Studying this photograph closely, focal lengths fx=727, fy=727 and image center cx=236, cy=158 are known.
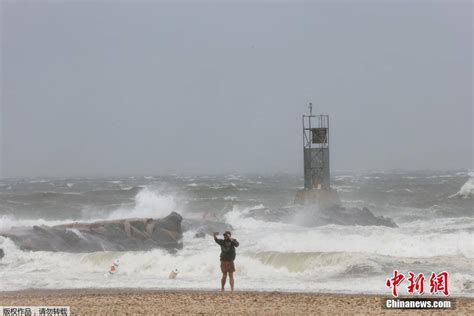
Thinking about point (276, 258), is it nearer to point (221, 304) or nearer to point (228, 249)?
point (228, 249)

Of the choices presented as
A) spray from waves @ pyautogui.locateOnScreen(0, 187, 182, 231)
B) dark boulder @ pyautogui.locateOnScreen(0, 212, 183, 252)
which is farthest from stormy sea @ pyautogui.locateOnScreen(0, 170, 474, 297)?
spray from waves @ pyautogui.locateOnScreen(0, 187, 182, 231)

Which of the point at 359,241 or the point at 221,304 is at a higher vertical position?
the point at 221,304

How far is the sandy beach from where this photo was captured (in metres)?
12.1

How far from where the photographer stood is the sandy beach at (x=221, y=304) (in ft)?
39.5

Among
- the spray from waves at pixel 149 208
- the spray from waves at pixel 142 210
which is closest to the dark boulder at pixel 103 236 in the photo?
the spray from waves at pixel 149 208

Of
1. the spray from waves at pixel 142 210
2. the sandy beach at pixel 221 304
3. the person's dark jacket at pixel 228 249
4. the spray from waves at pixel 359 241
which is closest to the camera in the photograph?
the sandy beach at pixel 221 304

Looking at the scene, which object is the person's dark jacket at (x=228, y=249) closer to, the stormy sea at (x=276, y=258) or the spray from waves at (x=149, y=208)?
the stormy sea at (x=276, y=258)

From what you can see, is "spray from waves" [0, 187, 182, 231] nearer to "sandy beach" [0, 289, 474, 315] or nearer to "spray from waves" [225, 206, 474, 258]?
"spray from waves" [225, 206, 474, 258]

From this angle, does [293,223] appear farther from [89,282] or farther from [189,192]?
[189,192]

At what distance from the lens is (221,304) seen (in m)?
12.7

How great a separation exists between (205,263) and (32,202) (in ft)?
115

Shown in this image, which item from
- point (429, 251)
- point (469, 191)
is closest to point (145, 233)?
point (429, 251)

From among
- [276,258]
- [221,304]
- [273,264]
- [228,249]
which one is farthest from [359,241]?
[221,304]

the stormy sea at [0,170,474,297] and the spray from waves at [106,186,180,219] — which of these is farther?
the spray from waves at [106,186,180,219]
